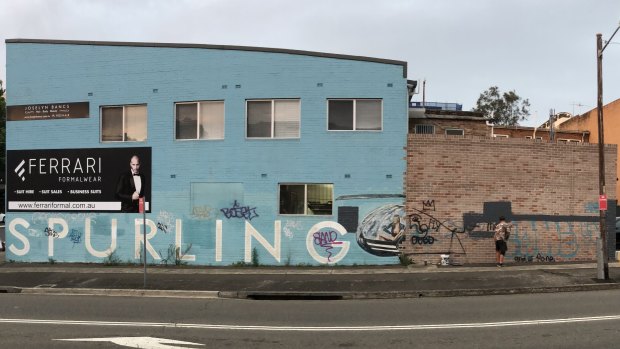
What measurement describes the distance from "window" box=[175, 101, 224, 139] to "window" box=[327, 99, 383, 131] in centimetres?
361

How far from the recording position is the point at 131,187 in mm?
16453

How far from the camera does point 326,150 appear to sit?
50.7 ft

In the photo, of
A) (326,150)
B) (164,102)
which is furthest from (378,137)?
(164,102)

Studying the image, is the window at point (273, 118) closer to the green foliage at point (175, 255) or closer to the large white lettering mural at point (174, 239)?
the large white lettering mural at point (174, 239)

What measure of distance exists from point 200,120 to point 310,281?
6695mm

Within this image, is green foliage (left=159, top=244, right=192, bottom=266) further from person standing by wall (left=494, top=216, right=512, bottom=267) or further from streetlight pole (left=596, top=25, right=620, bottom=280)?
streetlight pole (left=596, top=25, right=620, bottom=280)

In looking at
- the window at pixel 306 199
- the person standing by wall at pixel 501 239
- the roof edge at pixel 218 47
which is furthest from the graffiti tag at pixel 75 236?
the person standing by wall at pixel 501 239

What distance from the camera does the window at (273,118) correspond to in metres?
15.8

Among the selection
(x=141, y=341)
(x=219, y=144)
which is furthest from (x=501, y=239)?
(x=141, y=341)

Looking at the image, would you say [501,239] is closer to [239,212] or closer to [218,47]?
[239,212]

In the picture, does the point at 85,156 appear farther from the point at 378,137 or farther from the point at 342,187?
the point at 378,137

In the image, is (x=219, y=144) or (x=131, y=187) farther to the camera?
(x=131, y=187)

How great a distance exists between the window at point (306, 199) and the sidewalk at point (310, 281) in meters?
1.82

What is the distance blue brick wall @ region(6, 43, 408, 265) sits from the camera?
603 inches
